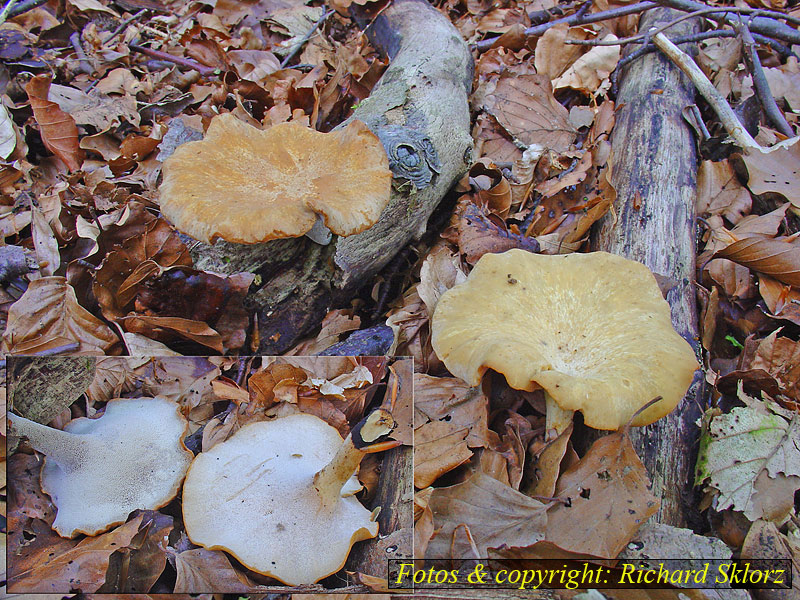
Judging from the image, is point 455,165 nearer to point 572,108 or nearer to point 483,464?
point 572,108

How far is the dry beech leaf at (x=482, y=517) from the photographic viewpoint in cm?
195

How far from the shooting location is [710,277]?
299 cm

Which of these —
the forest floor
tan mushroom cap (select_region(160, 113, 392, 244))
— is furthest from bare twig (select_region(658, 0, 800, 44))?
tan mushroom cap (select_region(160, 113, 392, 244))

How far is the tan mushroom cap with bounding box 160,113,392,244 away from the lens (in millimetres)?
2451

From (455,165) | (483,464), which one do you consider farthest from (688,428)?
(455,165)

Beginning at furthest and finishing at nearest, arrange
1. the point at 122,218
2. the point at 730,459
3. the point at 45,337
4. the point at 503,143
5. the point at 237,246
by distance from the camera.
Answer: the point at 503,143
the point at 122,218
the point at 237,246
the point at 45,337
the point at 730,459

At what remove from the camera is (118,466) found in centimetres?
218

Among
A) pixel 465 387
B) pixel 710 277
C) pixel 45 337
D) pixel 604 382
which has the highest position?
pixel 604 382

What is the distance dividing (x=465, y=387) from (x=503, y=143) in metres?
2.17

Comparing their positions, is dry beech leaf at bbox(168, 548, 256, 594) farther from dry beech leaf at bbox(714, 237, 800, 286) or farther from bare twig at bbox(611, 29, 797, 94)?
bare twig at bbox(611, 29, 797, 94)

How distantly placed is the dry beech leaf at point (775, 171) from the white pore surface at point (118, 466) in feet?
11.9

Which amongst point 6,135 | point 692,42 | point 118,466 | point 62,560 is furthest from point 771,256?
point 6,135

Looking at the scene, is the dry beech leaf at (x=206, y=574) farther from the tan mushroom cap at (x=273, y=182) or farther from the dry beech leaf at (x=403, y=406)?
the tan mushroom cap at (x=273, y=182)

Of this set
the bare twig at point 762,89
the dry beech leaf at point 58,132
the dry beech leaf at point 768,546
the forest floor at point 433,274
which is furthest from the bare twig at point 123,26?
the dry beech leaf at point 768,546
